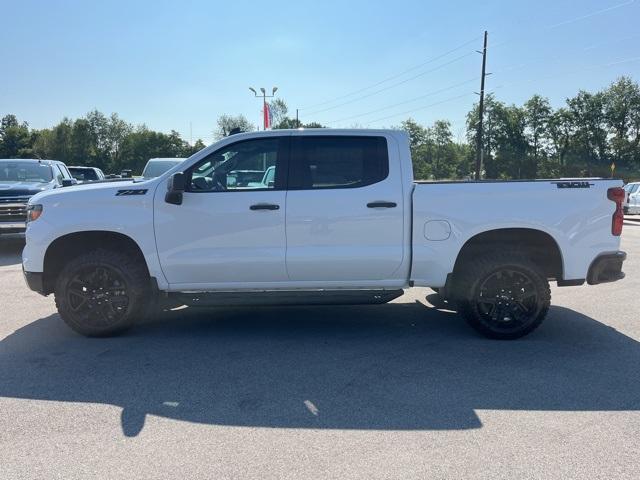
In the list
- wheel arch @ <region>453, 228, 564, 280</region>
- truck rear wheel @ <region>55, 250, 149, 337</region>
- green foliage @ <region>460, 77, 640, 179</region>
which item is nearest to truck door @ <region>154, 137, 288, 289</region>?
truck rear wheel @ <region>55, 250, 149, 337</region>

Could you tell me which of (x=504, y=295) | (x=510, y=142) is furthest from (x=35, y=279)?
(x=510, y=142)

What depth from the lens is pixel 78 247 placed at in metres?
5.24

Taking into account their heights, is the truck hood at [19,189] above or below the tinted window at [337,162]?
below

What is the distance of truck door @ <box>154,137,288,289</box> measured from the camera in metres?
4.92

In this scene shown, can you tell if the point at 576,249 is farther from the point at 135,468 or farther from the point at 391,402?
the point at 135,468

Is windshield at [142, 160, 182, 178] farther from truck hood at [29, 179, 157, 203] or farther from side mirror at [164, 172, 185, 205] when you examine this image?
side mirror at [164, 172, 185, 205]

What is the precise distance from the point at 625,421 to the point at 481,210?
217 centimetres

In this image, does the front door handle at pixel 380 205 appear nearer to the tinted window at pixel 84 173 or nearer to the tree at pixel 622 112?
the tinted window at pixel 84 173

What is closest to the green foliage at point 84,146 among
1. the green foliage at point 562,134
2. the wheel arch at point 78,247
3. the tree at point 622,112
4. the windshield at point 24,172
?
the green foliage at point 562,134

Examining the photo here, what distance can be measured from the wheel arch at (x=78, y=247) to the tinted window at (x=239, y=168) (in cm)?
91

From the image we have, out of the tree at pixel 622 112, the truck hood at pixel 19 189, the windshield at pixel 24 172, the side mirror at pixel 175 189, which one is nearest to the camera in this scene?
the side mirror at pixel 175 189

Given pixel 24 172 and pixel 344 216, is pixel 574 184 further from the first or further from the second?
pixel 24 172

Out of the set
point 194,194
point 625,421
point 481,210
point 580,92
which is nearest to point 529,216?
point 481,210

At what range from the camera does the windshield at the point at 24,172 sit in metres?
11.8
